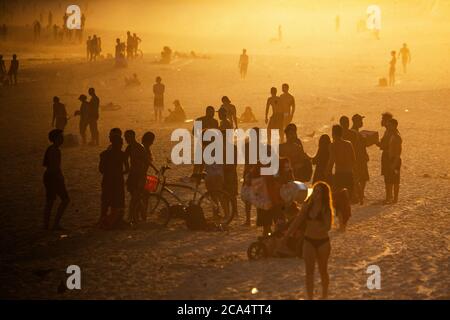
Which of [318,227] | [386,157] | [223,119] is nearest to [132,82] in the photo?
[223,119]

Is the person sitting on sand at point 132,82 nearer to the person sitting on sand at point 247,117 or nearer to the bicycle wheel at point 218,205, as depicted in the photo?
the person sitting on sand at point 247,117

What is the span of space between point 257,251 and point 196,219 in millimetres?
1966

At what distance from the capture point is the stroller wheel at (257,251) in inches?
431

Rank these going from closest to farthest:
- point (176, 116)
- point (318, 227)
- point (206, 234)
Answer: point (318, 227) < point (206, 234) < point (176, 116)

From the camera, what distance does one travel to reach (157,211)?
532 inches

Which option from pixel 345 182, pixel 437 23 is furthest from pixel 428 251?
pixel 437 23

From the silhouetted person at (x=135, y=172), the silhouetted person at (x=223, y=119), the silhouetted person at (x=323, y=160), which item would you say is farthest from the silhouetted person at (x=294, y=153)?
the silhouetted person at (x=223, y=119)

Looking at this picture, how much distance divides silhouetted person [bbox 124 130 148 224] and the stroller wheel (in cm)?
261

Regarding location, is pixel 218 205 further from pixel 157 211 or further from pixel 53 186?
pixel 53 186

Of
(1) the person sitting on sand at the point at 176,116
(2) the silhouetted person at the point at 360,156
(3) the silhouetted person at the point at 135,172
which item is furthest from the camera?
(1) the person sitting on sand at the point at 176,116

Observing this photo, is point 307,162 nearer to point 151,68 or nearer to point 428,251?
point 428,251

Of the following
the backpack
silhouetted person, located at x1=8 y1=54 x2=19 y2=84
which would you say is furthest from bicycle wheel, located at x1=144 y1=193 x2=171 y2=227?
silhouetted person, located at x1=8 y1=54 x2=19 y2=84

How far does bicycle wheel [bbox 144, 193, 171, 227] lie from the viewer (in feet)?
42.5

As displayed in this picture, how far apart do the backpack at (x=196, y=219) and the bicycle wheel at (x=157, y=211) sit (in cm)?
40
